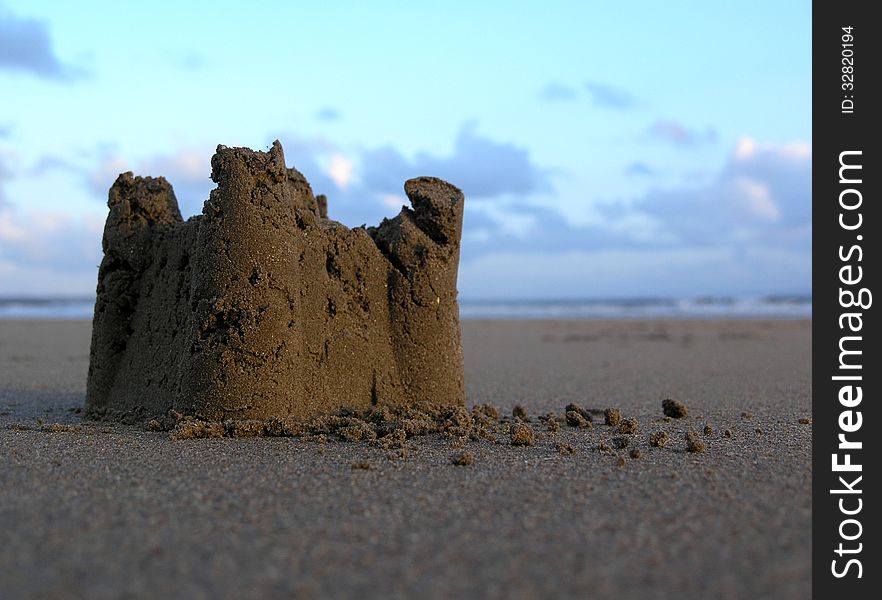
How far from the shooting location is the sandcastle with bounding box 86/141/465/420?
480cm

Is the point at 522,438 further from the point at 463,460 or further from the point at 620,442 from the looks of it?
the point at 463,460

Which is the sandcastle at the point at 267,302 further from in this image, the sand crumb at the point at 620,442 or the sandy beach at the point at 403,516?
the sand crumb at the point at 620,442

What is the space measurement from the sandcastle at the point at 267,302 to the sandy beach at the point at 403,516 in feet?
1.41

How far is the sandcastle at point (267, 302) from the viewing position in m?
4.80

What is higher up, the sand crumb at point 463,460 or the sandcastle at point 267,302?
the sandcastle at point 267,302

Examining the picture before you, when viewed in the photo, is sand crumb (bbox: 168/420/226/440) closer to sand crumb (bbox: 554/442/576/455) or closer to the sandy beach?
the sandy beach

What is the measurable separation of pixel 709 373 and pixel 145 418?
6.83 metres

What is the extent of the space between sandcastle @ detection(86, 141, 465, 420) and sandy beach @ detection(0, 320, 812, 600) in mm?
431

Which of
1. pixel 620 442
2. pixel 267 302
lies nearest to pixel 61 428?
pixel 267 302

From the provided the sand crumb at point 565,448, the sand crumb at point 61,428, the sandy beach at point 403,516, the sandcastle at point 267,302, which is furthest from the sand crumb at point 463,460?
the sand crumb at point 61,428

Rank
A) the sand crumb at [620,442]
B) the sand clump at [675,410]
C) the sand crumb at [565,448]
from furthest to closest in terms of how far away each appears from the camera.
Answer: the sand clump at [675,410], the sand crumb at [620,442], the sand crumb at [565,448]

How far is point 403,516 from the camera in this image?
292 centimetres

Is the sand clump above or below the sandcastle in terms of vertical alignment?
below

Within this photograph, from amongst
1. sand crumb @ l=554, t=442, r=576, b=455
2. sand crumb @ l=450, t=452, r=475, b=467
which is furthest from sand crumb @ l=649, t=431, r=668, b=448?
sand crumb @ l=450, t=452, r=475, b=467
